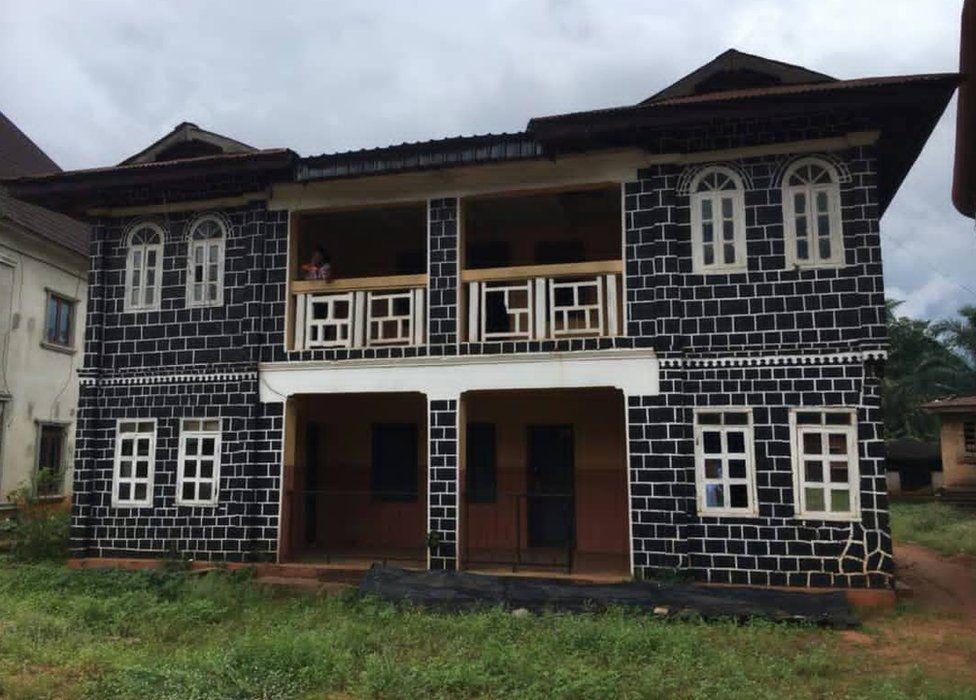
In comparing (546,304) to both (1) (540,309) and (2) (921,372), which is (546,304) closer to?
(1) (540,309)

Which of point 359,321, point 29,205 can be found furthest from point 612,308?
point 29,205

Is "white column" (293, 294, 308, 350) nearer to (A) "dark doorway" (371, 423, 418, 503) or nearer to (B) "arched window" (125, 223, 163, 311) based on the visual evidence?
(B) "arched window" (125, 223, 163, 311)

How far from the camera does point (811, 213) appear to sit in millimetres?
9141

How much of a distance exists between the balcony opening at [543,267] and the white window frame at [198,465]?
3.86 metres

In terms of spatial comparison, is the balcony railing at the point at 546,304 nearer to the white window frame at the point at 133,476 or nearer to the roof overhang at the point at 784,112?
the roof overhang at the point at 784,112

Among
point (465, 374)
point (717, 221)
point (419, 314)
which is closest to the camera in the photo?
point (717, 221)

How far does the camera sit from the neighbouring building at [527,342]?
8867mm

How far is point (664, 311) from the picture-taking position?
938 centimetres

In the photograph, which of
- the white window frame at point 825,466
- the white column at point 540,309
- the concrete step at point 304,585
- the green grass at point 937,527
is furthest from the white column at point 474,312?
the green grass at point 937,527

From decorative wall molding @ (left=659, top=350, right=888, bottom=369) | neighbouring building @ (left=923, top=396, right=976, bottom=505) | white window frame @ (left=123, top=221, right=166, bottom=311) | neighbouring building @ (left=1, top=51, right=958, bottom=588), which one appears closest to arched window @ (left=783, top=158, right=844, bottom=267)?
neighbouring building @ (left=1, top=51, right=958, bottom=588)

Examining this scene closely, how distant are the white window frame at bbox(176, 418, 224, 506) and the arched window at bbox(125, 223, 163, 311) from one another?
6.34 feet

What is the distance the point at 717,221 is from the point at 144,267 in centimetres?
813

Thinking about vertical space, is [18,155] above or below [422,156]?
above

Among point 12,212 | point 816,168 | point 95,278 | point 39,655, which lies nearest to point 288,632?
point 39,655
